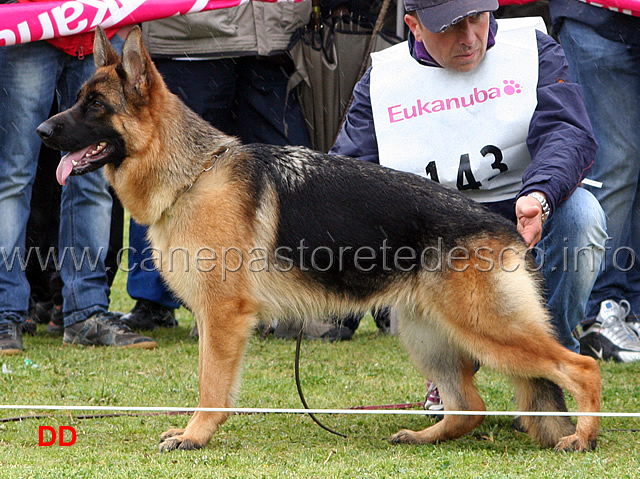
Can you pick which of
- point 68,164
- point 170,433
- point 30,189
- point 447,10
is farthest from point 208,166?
point 30,189

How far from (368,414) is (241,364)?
0.82 meters

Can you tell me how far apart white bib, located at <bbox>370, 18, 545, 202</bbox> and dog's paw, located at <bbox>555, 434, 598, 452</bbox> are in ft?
4.15

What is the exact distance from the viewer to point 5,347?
530 centimetres

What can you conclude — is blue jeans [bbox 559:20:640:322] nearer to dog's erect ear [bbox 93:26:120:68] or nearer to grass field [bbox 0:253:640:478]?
grass field [bbox 0:253:640:478]

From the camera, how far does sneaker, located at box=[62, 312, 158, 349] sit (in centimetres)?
560

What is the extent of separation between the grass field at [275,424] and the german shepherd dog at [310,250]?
193mm

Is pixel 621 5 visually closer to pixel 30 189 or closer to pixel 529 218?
pixel 529 218

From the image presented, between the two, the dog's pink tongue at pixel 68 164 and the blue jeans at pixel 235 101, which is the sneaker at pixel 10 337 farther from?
the dog's pink tongue at pixel 68 164

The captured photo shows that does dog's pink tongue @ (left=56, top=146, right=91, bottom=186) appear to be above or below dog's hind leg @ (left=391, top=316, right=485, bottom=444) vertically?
above

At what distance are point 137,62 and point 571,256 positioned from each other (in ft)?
6.95

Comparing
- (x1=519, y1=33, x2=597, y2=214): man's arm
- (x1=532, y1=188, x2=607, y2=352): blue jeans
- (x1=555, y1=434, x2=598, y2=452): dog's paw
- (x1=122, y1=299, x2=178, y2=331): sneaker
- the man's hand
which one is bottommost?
(x1=122, y1=299, x2=178, y2=331): sneaker

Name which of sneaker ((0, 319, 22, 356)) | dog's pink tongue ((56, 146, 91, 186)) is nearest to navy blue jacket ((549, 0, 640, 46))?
dog's pink tongue ((56, 146, 91, 186))

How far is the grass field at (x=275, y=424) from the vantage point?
3.21m

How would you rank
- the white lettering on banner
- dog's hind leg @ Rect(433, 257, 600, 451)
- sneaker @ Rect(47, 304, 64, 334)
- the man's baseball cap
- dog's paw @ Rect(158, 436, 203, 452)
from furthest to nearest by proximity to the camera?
sneaker @ Rect(47, 304, 64, 334) < the white lettering on banner < the man's baseball cap < dog's paw @ Rect(158, 436, 203, 452) < dog's hind leg @ Rect(433, 257, 600, 451)
